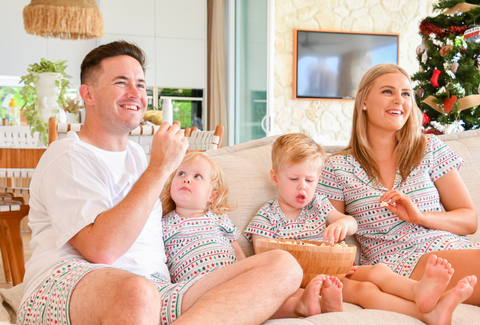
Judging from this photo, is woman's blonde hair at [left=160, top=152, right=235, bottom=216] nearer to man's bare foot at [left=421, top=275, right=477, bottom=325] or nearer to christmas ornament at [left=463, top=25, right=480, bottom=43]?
man's bare foot at [left=421, top=275, right=477, bottom=325]

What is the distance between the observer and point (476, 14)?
9.48 ft

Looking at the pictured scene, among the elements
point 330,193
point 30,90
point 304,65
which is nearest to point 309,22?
point 304,65

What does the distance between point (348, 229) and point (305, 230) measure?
14 cm

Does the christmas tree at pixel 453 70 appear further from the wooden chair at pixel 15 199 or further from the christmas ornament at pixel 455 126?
the wooden chair at pixel 15 199

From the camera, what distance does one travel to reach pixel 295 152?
154 cm

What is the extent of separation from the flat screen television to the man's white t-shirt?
4.28 meters

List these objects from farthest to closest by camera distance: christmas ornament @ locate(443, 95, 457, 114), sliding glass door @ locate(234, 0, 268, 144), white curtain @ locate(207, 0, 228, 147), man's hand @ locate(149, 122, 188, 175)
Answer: white curtain @ locate(207, 0, 228, 147), sliding glass door @ locate(234, 0, 268, 144), christmas ornament @ locate(443, 95, 457, 114), man's hand @ locate(149, 122, 188, 175)

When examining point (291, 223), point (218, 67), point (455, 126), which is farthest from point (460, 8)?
point (218, 67)

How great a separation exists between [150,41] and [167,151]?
4.87 metres

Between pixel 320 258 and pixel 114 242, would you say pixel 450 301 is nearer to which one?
pixel 320 258

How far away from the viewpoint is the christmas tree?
2.92 meters

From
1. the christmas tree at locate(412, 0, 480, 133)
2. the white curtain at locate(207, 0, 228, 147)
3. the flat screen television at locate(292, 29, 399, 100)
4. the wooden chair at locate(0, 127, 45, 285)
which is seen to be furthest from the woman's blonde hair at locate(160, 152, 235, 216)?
the white curtain at locate(207, 0, 228, 147)

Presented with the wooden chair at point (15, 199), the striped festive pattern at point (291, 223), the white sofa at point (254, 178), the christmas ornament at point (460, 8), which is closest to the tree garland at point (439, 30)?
the christmas ornament at point (460, 8)

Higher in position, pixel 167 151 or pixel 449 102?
pixel 449 102
